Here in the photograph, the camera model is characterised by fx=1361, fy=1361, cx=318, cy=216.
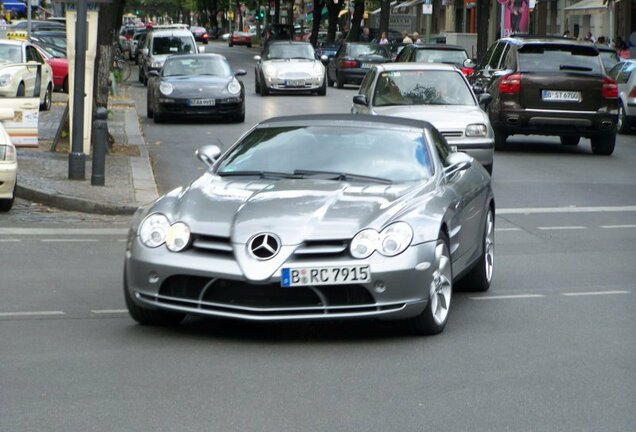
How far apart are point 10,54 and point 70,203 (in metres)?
15.0

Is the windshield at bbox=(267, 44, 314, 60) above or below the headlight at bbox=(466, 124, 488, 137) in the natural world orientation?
above

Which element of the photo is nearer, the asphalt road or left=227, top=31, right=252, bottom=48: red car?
the asphalt road

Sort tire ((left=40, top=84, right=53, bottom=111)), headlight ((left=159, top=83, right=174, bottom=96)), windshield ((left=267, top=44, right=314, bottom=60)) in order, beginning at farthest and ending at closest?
1. windshield ((left=267, top=44, right=314, bottom=60))
2. tire ((left=40, top=84, right=53, bottom=111))
3. headlight ((left=159, top=83, right=174, bottom=96))

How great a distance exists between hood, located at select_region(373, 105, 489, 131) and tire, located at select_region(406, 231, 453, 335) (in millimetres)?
9172

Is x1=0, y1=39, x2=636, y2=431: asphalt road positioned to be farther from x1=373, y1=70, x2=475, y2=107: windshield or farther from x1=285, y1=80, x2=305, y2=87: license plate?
x1=285, y1=80, x2=305, y2=87: license plate

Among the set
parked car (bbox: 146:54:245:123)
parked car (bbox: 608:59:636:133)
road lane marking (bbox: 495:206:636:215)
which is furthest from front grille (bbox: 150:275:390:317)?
parked car (bbox: 146:54:245:123)

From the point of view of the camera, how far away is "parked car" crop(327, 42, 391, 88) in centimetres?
4369

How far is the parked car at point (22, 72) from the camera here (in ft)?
85.5

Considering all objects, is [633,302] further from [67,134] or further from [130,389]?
[67,134]

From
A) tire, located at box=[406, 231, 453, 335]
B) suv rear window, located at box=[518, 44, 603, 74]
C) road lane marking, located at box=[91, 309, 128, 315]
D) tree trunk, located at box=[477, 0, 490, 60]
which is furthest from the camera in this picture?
→ tree trunk, located at box=[477, 0, 490, 60]

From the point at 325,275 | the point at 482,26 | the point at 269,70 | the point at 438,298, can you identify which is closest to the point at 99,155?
the point at 438,298

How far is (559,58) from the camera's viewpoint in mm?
22750

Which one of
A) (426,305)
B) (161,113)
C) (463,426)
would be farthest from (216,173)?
(161,113)

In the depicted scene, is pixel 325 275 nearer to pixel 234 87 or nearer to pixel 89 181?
pixel 89 181
